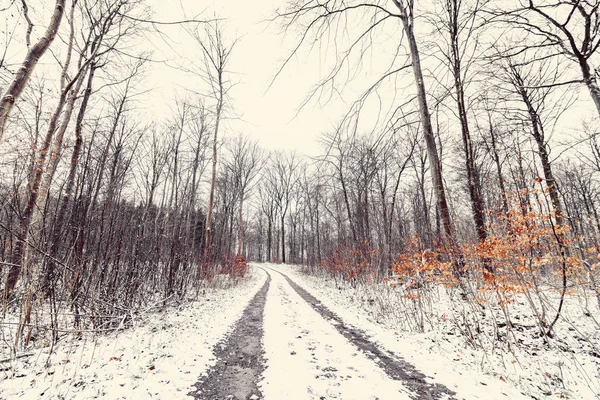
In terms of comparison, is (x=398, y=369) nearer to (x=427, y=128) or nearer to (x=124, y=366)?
(x=124, y=366)

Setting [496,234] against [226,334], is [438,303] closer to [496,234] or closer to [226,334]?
[496,234]

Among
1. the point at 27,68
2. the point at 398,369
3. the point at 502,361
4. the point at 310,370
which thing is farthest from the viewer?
the point at 502,361

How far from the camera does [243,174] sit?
23703mm

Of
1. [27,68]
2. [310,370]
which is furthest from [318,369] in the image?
[27,68]

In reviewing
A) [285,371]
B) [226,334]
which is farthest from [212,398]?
[226,334]

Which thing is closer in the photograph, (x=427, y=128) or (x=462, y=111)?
(x=427, y=128)

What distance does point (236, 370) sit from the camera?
116 inches

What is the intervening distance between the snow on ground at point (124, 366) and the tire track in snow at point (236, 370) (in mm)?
148

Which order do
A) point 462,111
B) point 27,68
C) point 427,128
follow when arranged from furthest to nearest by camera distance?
point 462,111 → point 427,128 → point 27,68

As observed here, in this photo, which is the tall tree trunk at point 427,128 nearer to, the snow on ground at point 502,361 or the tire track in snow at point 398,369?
the snow on ground at point 502,361

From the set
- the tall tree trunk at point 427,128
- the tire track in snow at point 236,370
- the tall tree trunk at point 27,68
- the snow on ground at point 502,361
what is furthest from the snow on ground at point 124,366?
the tall tree trunk at point 427,128

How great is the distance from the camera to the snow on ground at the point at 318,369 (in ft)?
7.90

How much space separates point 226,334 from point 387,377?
2.97 metres

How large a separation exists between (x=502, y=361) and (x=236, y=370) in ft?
12.0
